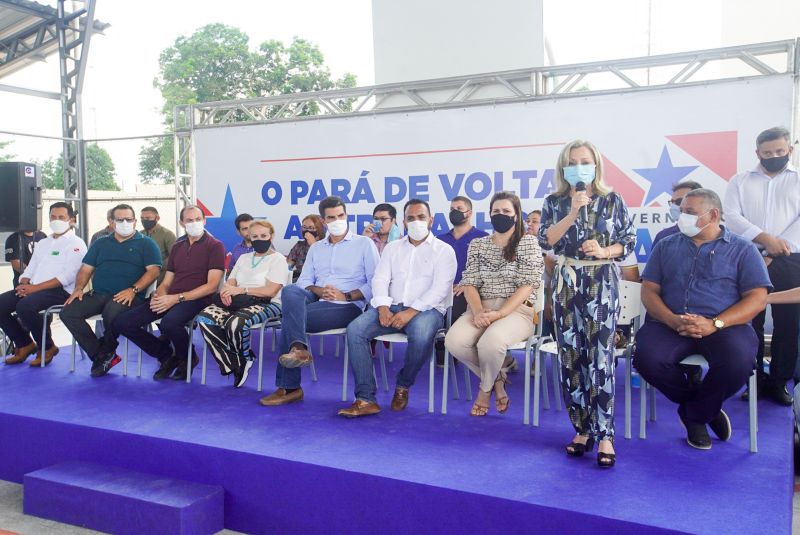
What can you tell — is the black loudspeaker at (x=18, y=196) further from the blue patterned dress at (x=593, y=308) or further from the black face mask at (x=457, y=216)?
the blue patterned dress at (x=593, y=308)

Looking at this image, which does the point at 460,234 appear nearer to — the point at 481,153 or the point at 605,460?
the point at 481,153

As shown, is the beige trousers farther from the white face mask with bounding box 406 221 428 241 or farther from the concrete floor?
the concrete floor

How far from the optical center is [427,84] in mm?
5789

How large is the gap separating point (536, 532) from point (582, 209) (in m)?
1.22

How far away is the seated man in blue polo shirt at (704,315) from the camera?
266cm

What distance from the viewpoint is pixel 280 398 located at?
137 inches

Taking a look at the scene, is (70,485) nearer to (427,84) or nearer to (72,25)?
(427,84)

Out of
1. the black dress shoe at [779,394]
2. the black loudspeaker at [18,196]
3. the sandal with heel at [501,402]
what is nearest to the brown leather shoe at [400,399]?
the sandal with heel at [501,402]

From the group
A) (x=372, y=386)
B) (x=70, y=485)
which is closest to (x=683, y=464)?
(x=372, y=386)

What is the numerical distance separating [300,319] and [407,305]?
0.58m

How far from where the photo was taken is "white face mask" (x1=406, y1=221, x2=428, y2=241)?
3.64m

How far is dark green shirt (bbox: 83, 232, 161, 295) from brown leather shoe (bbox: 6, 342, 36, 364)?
789 millimetres

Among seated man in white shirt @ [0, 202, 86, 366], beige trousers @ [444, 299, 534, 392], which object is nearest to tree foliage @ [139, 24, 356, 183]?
seated man in white shirt @ [0, 202, 86, 366]

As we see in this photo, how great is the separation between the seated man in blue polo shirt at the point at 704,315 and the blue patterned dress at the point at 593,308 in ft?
0.96
